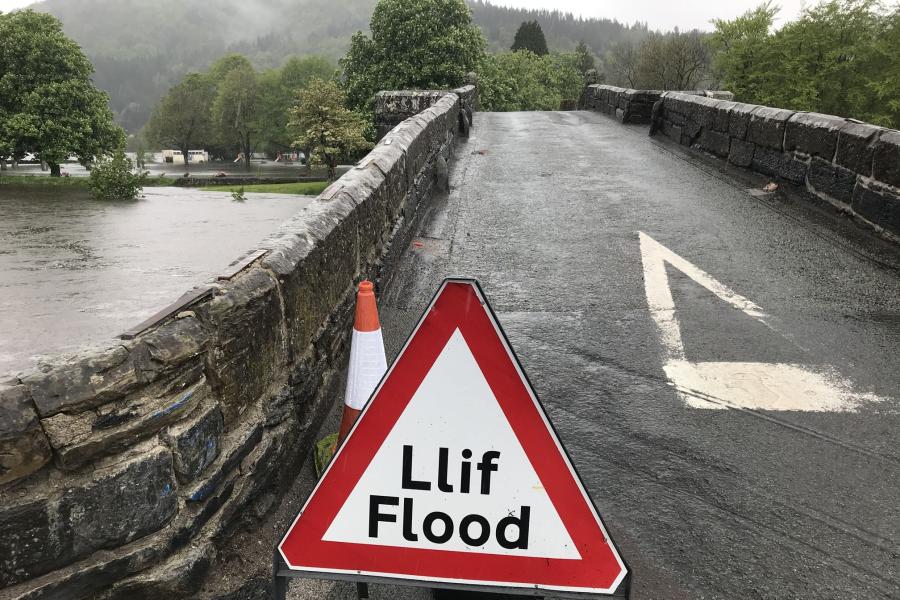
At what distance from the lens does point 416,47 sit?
36406 mm

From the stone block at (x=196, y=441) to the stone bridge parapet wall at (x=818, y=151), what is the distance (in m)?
6.59

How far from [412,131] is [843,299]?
190 inches

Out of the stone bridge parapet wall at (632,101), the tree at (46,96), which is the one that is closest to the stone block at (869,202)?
the stone bridge parapet wall at (632,101)

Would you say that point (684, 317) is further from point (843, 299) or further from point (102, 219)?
point (102, 219)

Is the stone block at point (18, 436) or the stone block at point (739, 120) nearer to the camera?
the stone block at point (18, 436)

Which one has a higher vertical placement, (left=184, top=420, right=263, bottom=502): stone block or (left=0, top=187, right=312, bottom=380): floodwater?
(left=184, top=420, right=263, bottom=502): stone block

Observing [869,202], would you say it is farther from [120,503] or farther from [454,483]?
[120,503]

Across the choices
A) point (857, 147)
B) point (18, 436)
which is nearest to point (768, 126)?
point (857, 147)

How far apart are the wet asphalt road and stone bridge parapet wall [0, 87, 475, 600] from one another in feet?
1.94

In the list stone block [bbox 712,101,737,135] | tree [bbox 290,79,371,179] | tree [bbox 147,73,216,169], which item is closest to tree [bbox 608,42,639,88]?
tree [bbox 290,79,371,179]

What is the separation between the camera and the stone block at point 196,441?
225cm

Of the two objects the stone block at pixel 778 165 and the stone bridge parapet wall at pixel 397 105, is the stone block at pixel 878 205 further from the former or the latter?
the stone bridge parapet wall at pixel 397 105

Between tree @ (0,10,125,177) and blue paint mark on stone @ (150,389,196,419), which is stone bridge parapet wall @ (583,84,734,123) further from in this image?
tree @ (0,10,125,177)

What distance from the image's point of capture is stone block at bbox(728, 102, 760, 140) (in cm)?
995
